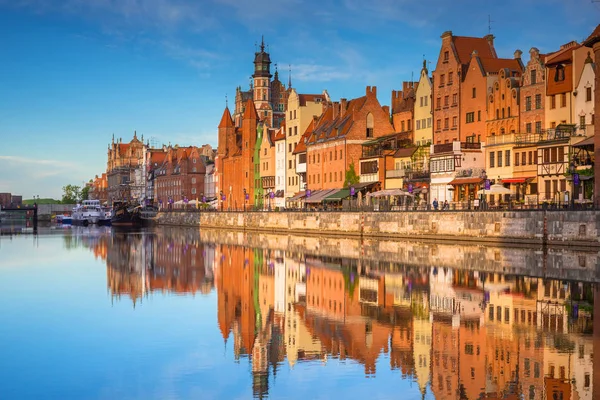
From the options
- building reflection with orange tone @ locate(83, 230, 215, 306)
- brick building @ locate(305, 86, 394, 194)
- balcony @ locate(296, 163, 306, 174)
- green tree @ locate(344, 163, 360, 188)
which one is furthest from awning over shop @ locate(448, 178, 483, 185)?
balcony @ locate(296, 163, 306, 174)

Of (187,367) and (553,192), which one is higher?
(553,192)

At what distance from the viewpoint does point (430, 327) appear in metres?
23.7

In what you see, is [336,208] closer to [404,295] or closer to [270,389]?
[404,295]

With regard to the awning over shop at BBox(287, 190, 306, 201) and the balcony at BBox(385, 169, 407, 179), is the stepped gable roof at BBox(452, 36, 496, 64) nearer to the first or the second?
the balcony at BBox(385, 169, 407, 179)

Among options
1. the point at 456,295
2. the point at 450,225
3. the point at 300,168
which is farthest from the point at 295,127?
the point at 456,295

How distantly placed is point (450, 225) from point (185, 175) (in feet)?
336

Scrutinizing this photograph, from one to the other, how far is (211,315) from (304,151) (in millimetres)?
71024

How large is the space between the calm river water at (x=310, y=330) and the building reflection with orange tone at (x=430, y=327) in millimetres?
60

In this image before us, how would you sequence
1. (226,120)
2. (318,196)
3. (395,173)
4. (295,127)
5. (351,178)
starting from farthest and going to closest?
(226,120) → (295,127) → (318,196) → (351,178) → (395,173)

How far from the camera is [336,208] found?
77.2 meters

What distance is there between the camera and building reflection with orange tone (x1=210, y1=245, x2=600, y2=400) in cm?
1772

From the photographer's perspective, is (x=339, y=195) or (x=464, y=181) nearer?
(x=464, y=181)

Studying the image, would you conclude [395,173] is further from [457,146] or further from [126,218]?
[126,218]

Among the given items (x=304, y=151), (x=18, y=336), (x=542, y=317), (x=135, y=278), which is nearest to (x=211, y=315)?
(x=18, y=336)
